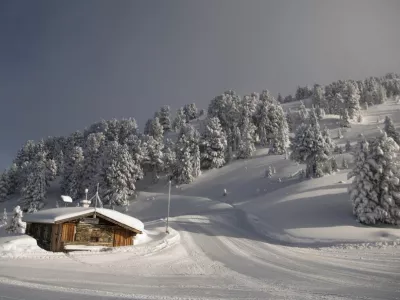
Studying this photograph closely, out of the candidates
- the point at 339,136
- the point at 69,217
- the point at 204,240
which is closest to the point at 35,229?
the point at 69,217

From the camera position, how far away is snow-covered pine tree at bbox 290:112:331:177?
51.5 meters

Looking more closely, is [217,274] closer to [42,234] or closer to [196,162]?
Result: [42,234]

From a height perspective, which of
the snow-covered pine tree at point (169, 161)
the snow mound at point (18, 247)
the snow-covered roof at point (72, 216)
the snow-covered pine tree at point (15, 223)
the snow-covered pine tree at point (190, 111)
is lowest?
the snow-covered pine tree at point (15, 223)

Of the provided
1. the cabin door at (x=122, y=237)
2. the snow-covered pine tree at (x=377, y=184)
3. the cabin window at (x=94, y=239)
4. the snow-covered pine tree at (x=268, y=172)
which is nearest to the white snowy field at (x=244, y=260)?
the cabin door at (x=122, y=237)

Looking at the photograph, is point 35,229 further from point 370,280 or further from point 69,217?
point 370,280

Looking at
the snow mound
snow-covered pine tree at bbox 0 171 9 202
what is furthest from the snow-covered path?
snow-covered pine tree at bbox 0 171 9 202

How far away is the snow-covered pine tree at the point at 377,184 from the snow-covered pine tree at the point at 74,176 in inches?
2196

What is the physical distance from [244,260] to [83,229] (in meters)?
12.4

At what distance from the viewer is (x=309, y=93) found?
6393 inches

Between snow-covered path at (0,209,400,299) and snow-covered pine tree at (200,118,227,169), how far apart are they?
4688cm

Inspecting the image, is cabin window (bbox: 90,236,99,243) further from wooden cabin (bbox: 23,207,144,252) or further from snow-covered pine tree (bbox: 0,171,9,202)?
snow-covered pine tree (bbox: 0,171,9,202)

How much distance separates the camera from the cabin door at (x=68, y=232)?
2353 cm

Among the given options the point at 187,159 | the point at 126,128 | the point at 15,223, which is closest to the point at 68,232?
the point at 15,223

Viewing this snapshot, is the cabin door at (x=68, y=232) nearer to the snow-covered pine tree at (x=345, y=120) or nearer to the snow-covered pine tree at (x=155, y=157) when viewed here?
the snow-covered pine tree at (x=155, y=157)
